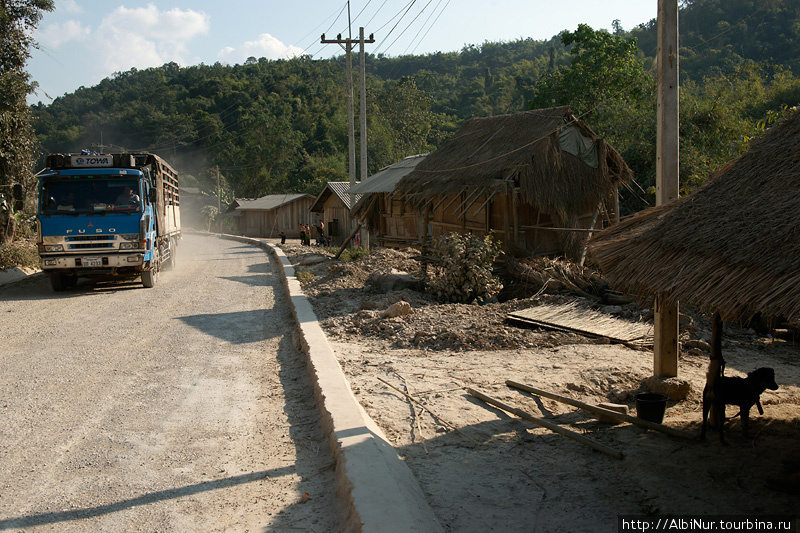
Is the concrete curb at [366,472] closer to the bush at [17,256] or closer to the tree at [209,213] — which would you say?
the bush at [17,256]

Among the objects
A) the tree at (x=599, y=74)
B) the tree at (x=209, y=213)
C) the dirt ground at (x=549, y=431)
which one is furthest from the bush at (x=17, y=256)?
the tree at (x=209, y=213)

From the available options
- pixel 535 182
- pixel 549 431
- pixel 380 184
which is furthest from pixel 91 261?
pixel 549 431

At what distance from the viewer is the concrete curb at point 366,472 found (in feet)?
11.4

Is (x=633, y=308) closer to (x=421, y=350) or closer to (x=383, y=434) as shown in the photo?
(x=421, y=350)

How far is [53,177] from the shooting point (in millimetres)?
13805

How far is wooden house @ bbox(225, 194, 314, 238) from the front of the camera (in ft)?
167

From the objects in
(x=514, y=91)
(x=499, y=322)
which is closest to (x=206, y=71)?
(x=514, y=91)

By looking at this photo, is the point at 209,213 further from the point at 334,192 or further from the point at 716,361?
the point at 716,361

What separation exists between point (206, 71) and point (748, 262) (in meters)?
80.4

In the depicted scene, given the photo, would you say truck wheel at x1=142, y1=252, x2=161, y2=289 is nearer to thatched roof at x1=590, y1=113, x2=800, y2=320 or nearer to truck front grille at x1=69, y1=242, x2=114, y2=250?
truck front grille at x1=69, y1=242, x2=114, y2=250

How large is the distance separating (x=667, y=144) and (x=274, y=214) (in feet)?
161

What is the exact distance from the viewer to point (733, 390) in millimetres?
4859

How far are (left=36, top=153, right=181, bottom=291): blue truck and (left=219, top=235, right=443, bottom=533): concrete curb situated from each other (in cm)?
941

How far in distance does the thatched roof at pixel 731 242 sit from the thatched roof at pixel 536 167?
8247mm
